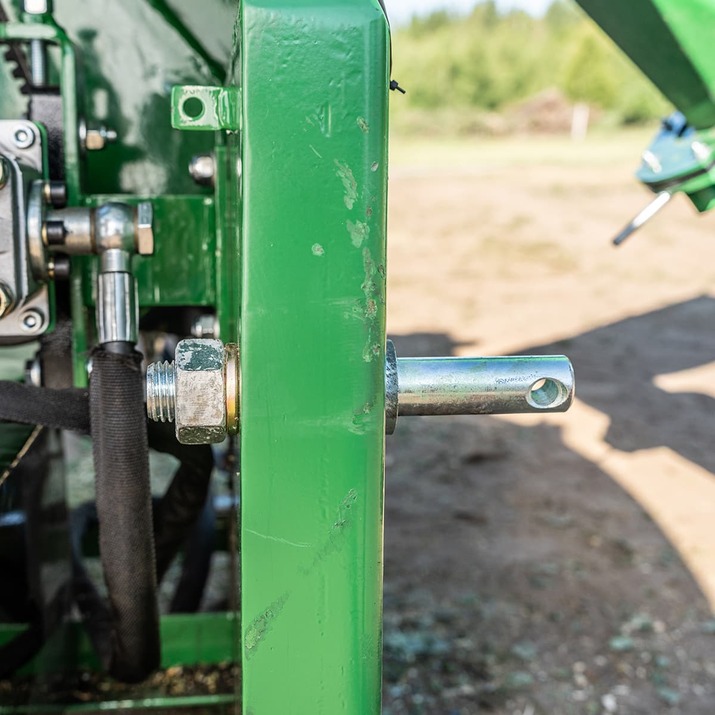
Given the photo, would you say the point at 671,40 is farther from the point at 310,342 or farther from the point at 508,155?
the point at 508,155

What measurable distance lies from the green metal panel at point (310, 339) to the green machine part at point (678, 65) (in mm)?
768

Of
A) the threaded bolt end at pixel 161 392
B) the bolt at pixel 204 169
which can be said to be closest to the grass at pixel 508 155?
the bolt at pixel 204 169

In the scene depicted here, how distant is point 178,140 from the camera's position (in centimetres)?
112

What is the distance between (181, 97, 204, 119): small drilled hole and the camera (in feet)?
2.21

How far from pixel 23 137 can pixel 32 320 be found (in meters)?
0.19

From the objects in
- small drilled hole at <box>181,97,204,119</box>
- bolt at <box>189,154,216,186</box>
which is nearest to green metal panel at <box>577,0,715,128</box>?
bolt at <box>189,154,216,186</box>

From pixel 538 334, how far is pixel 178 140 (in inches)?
122

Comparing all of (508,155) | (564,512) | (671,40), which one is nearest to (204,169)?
(671,40)

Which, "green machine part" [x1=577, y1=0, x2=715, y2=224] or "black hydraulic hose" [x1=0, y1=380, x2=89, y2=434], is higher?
"green machine part" [x1=577, y1=0, x2=715, y2=224]

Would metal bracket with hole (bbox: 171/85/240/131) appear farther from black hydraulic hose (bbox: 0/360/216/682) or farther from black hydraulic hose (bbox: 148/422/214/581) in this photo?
black hydraulic hose (bbox: 148/422/214/581)

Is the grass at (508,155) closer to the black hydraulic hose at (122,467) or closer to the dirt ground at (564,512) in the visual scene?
the dirt ground at (564,512)

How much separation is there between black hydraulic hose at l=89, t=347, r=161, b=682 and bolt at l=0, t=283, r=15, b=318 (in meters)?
0.09

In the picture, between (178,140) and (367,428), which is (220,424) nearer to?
(367,428)

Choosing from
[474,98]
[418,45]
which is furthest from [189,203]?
[418,45]
